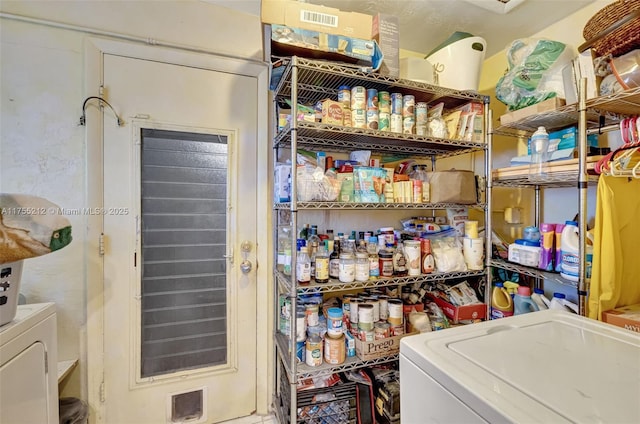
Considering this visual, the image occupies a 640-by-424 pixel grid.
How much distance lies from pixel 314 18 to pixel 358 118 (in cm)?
46

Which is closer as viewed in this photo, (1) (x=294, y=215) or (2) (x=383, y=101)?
(1) (x=294, y=215)

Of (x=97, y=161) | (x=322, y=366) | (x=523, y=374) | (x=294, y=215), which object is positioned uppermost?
(x=97, y=161)

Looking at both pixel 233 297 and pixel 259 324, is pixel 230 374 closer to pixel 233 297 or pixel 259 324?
pixel 259 324

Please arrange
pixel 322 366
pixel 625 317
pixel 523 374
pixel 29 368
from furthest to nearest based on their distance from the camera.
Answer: pixel 322 366
pixel 625 317
pixel 29 368
pixel 523 374

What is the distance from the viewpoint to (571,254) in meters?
1.22

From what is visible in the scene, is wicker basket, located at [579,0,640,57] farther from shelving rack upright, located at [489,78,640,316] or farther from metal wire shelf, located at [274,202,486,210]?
metal wire shelf, located at [274,202,486,210]

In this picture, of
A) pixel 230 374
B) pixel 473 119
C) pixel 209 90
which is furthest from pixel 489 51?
pixel 230 374

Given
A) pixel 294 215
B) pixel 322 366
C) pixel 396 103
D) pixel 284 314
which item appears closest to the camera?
pixel 294 215

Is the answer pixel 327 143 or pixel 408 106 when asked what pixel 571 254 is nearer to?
pixel 408 106

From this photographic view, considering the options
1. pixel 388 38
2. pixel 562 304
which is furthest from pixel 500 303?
pixel 388 38

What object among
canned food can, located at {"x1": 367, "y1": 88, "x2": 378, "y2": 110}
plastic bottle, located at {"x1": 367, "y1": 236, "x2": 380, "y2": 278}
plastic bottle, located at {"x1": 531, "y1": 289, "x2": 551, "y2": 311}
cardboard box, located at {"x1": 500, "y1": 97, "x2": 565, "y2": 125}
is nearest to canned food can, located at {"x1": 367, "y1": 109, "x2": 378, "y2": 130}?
canned food can, located at {"x1": 367, "y1": 88, "x2": 378, "y2": 110}

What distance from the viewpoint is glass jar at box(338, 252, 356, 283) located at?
128cm

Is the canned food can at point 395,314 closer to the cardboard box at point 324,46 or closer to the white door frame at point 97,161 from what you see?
the cardboard box at point 324,46

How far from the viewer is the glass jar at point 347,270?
1.28 meters
